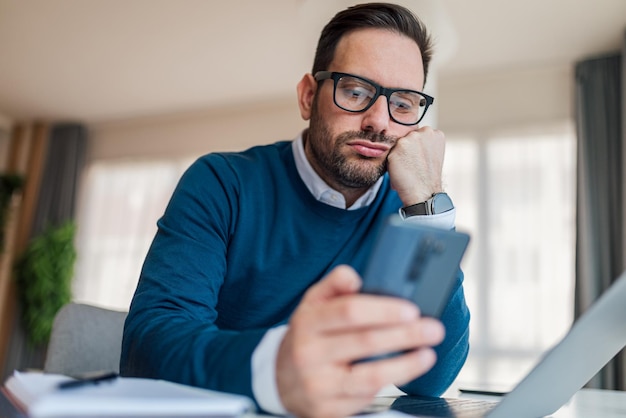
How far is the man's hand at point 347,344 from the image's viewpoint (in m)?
0.46

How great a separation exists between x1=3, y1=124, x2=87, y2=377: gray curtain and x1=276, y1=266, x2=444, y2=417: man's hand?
5.85 meters

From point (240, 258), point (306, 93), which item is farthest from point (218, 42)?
point (240, 258)

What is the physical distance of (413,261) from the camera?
0.47 meters

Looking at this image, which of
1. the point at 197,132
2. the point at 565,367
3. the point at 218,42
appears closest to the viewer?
the point at 565,367

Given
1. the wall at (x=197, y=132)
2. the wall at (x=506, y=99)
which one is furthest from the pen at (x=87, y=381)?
the wall at (x=197, y=132)

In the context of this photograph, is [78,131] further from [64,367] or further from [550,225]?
[64,367]

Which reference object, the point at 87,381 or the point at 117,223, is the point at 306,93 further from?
the point at 117,223

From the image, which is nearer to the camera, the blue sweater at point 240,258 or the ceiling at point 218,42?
the blue sweater at point 240,258

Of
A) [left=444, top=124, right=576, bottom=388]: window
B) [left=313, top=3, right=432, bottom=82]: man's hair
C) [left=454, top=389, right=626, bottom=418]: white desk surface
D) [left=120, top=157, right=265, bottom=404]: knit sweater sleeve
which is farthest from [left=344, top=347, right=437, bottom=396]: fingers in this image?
[left=444, top=124, right=576, bottom=388]: window

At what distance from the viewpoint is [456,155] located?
4.68 meters

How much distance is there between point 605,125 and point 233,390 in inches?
164

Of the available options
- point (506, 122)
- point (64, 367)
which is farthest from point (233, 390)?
point (506, 122)

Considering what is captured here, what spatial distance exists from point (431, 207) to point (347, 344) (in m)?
0.56

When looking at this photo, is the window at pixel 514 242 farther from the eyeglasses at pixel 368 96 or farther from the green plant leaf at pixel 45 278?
the green plant leaf at pixel 45 278
